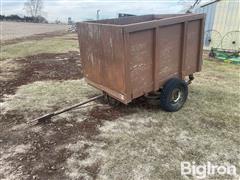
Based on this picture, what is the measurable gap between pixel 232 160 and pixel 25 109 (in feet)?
13.2

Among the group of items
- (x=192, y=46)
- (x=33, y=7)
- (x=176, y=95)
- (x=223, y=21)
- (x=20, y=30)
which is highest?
(x=33, y=7)

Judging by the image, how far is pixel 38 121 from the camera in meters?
4.28

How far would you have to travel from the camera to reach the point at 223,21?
9680 mm

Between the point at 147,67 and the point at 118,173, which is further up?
the point at 147,67

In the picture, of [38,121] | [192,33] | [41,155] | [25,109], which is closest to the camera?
[41,155]

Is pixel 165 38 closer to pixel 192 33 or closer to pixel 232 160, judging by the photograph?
pixel 192 33

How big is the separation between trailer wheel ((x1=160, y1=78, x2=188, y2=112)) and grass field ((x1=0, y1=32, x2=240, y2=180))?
0.50 feet

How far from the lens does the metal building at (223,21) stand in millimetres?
9250

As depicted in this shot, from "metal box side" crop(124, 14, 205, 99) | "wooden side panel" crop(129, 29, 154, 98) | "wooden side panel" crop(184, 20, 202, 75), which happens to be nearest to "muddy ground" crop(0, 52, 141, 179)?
"wooden side panel" crop(129, 29, 154, 98)

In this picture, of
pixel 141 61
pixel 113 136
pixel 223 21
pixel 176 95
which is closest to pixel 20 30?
pixel 223 21

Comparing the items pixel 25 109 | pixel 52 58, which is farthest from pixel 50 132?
pixel 52 58

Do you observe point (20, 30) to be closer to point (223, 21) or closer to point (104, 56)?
point (223, 21)

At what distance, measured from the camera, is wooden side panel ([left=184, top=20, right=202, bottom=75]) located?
4.51m

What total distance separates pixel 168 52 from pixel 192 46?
77 centimetres
